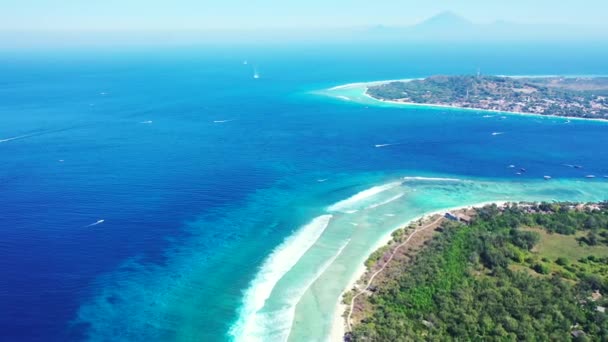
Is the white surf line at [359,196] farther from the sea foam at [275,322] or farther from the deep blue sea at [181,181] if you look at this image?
the sea foam at [275,322]

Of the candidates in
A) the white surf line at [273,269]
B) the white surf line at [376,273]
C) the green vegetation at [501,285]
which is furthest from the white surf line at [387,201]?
the green vegetation at [501,285]

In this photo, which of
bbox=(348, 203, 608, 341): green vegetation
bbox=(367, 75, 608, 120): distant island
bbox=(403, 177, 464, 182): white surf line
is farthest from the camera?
bbox=(367, 75, 608, 120): distant island

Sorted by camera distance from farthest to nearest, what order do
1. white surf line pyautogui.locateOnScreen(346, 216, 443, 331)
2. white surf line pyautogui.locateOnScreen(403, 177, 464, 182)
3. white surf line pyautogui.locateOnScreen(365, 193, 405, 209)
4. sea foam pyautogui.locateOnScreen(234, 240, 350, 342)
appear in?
white surf line pyautogui.locateOnScreen(403, 177, 464, 182) < white surf line pyautogui.locateOnScreen(365, 193, 405, 209) < white surf line pyautogui.locateOnScreen(346, 216, 443, 331) < sea foam pyautogui.locateOnScreen(234, 240, 350, 342)

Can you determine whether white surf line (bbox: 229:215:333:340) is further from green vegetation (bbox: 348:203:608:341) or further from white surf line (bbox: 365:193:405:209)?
green vegetation (bbox: 348:203:608:341)

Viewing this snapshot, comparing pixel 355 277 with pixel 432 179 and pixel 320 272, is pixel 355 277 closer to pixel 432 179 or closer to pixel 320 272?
pixel 320 272

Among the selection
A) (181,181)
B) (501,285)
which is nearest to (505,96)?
(181,181)

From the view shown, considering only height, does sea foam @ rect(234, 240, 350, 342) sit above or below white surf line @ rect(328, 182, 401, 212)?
below

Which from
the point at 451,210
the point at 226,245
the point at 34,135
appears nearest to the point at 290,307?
the point at 226,245

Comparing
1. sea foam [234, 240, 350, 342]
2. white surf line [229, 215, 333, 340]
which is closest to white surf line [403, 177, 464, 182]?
white surf line [229, 215, 333, 340]
